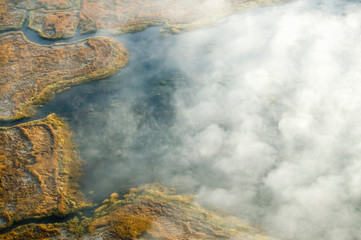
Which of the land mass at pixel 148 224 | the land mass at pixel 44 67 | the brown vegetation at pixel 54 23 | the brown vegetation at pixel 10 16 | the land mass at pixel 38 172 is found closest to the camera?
the land mass at pixel 148 224

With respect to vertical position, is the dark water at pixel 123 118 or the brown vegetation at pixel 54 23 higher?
the brown vegetation at pixel 54 23

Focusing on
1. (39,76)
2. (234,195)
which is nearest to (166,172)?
(234,195)

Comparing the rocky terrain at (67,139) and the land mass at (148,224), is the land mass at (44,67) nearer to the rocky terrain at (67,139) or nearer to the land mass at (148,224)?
the rocky terrain at (67,139)

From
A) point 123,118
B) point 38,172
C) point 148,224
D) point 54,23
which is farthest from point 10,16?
point 148,224

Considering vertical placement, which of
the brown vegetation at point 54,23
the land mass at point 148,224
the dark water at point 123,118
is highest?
the brown vegetation at point 54,23

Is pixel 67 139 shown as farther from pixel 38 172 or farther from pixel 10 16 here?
pixel 10 16

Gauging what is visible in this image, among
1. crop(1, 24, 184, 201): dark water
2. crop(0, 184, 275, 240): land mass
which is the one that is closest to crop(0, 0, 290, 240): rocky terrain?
crop(0, 184, 275, 240): land mass

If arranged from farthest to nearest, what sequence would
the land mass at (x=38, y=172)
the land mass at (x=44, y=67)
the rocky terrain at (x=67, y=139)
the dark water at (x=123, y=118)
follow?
the land mass at (x=44, y=67) < the dark water at (x=123, y=118) < the land mass at (x=38, y=172) < the rocky terrain at (x=67, y=139)

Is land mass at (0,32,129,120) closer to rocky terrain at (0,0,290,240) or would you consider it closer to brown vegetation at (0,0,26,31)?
rocky terrain at (0,0,290,240)

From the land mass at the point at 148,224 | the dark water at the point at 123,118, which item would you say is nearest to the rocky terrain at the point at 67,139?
the land mass at the point at 148,224
